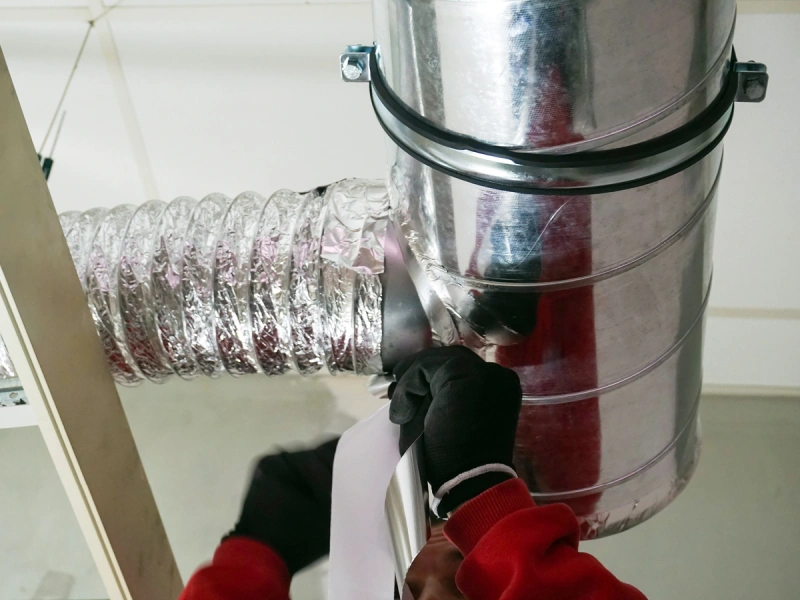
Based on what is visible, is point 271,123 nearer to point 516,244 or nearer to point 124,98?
point 124,98

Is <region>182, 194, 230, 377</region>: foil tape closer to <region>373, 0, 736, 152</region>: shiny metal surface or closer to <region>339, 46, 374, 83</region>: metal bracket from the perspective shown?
<region>339, 46, 374, 83</region>: metal bracket

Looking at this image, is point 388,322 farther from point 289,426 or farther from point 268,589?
point 289,426

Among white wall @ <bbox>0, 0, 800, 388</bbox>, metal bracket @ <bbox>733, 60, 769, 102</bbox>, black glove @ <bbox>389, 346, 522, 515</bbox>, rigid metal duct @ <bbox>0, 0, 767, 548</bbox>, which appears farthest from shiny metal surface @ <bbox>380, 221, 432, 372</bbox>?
white wall @ <bbox>0, 0, 800, 388</bbox>

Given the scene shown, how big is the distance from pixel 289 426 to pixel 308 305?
0.86 metres

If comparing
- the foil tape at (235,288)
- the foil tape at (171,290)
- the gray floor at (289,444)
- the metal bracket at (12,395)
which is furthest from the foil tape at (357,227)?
the gray floor at (289,444)

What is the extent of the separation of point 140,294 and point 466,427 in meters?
0.52

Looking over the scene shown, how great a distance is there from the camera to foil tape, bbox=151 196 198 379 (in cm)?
92

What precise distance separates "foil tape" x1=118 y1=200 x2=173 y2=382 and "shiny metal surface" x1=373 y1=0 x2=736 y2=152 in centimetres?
49

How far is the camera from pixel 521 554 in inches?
24.4

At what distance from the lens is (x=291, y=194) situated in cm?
100

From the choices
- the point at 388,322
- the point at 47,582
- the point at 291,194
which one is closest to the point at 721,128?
the point at 388,322

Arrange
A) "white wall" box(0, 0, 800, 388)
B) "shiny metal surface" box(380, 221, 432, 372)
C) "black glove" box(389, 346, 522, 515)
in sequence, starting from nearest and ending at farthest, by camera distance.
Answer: "black glove" box(389, 346, 522, 515) → "shiny metal surface" box(380, 221, 432, 372) → "white wall" box(0, 0, 800, 388)

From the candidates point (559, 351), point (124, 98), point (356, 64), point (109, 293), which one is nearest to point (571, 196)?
point (559, 351)

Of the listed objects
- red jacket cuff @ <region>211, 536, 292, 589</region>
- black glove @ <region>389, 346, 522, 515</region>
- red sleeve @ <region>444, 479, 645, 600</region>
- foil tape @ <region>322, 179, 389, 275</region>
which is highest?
foil tape @ <region>322, 179, 389, 275</region>
